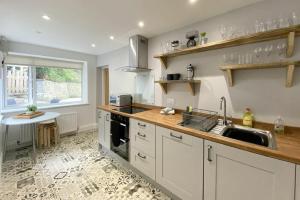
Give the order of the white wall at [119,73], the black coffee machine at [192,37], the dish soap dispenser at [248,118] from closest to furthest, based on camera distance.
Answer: the dish soap dispenser at [248,118], the black coffee machine at [192,37], the white wall at [119,73]

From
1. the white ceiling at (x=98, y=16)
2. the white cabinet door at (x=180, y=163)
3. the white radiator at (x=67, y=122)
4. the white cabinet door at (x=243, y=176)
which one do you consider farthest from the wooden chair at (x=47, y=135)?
the white cabinet door at (x=243, y=176)

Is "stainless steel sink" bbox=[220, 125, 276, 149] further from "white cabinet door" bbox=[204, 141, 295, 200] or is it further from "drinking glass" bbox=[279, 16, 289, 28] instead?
"drinking glass" bbox=[279, 16, 289, 28]

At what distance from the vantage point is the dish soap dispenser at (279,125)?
1454 millimetres

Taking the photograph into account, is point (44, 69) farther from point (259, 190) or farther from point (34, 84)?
point (259, 190)

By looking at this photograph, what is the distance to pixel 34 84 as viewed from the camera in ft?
11.4

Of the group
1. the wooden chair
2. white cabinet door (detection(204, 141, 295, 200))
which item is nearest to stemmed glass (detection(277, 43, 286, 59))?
white cabinet door (detection(204, 141, 295, 200))

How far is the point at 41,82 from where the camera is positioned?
3625 mm

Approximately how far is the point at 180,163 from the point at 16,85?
3.95 meters

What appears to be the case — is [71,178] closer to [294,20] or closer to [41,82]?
[41,82]

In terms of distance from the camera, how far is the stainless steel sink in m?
1.39

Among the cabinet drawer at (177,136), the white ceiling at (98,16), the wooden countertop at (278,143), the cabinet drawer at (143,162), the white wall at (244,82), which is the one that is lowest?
the cabinet drawer at (143,162)

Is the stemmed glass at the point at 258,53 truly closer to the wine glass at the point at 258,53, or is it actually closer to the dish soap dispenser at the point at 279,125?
the wine glass at the point at 258,53

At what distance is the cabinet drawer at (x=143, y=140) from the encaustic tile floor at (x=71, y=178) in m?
0.50

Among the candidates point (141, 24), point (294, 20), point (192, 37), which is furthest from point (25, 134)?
point (294, 20)
